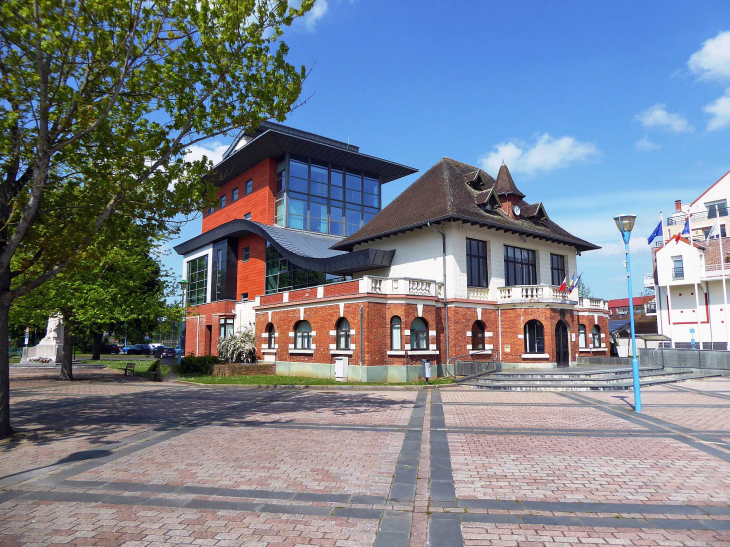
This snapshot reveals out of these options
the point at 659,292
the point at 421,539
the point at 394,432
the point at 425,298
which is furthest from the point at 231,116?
the point at 659,292

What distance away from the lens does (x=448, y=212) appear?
24828 millimetres

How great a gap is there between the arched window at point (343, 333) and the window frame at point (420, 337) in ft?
10.9

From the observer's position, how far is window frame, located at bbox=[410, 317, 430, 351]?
24078mm

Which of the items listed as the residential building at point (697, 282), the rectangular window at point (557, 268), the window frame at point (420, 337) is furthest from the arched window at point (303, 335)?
the residential building at point (697, 282)

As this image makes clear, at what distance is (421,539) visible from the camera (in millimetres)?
5016

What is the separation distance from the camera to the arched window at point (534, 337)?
26.7 meters

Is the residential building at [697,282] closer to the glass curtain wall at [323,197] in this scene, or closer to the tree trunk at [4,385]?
the glass curtain wall at [323,197]

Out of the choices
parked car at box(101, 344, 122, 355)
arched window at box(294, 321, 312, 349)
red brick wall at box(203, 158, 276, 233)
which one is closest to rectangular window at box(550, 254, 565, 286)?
arched window at box(294, 321, 312, 349)

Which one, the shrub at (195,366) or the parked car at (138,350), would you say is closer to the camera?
the shrub at (195,366)

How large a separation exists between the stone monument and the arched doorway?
38.6 metres

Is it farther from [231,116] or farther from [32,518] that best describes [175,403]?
[32,518]

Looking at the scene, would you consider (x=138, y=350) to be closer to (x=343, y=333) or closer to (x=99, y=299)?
(x=99, y=299)

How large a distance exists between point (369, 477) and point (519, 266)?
2480cm

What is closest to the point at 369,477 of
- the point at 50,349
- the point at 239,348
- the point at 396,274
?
the point at 396,274
